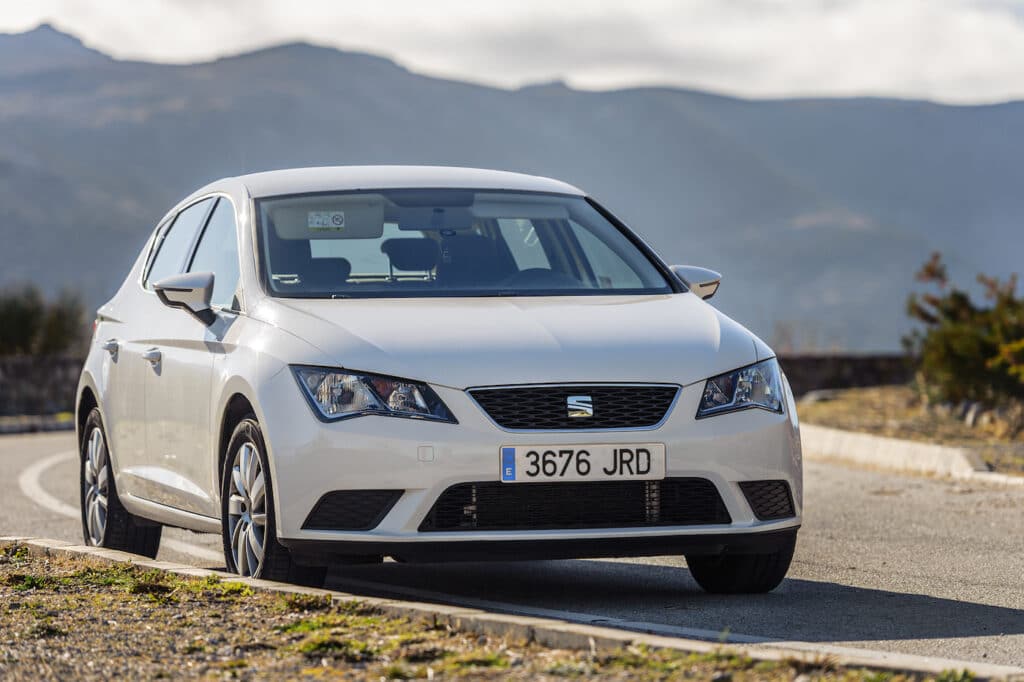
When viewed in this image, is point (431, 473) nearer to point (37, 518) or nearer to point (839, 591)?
point (839, 591)

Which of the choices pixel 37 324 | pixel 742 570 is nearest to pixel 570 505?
pixel 742 570

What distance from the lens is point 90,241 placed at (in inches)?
5527

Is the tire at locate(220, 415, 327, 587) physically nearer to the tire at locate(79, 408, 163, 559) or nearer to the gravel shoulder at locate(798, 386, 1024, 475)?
the tire at locate(79, 408, 163, 559)

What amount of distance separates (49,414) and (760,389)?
71.5 ft

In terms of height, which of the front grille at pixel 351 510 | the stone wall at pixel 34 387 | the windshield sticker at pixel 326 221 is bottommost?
the stone wall at pixel 34 387

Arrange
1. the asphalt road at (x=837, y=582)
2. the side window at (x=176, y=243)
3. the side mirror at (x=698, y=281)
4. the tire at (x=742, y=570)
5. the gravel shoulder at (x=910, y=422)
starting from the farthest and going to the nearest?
1. the gravel shoulder at (x=910, y=422)
2. the side window at (x=176, y=243)
3. the side mirror at (x=698, y=281)
4. the tire at (x=742, y=570)
5. the asphalt road at (x=837, y=582)

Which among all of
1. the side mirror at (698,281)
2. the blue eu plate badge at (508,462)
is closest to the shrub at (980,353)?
the side mirror at (698,281)

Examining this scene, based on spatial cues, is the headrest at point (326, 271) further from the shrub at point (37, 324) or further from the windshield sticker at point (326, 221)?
the shrub at point (37, 324)

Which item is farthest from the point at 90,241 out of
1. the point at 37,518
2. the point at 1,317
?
the point at 37,518

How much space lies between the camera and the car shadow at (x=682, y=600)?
630 centimetres

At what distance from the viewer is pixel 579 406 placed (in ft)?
21.3

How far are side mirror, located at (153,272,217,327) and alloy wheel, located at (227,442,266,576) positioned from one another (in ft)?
2.66

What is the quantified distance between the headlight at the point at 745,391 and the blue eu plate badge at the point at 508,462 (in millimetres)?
716

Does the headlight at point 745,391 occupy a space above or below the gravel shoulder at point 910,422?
above
